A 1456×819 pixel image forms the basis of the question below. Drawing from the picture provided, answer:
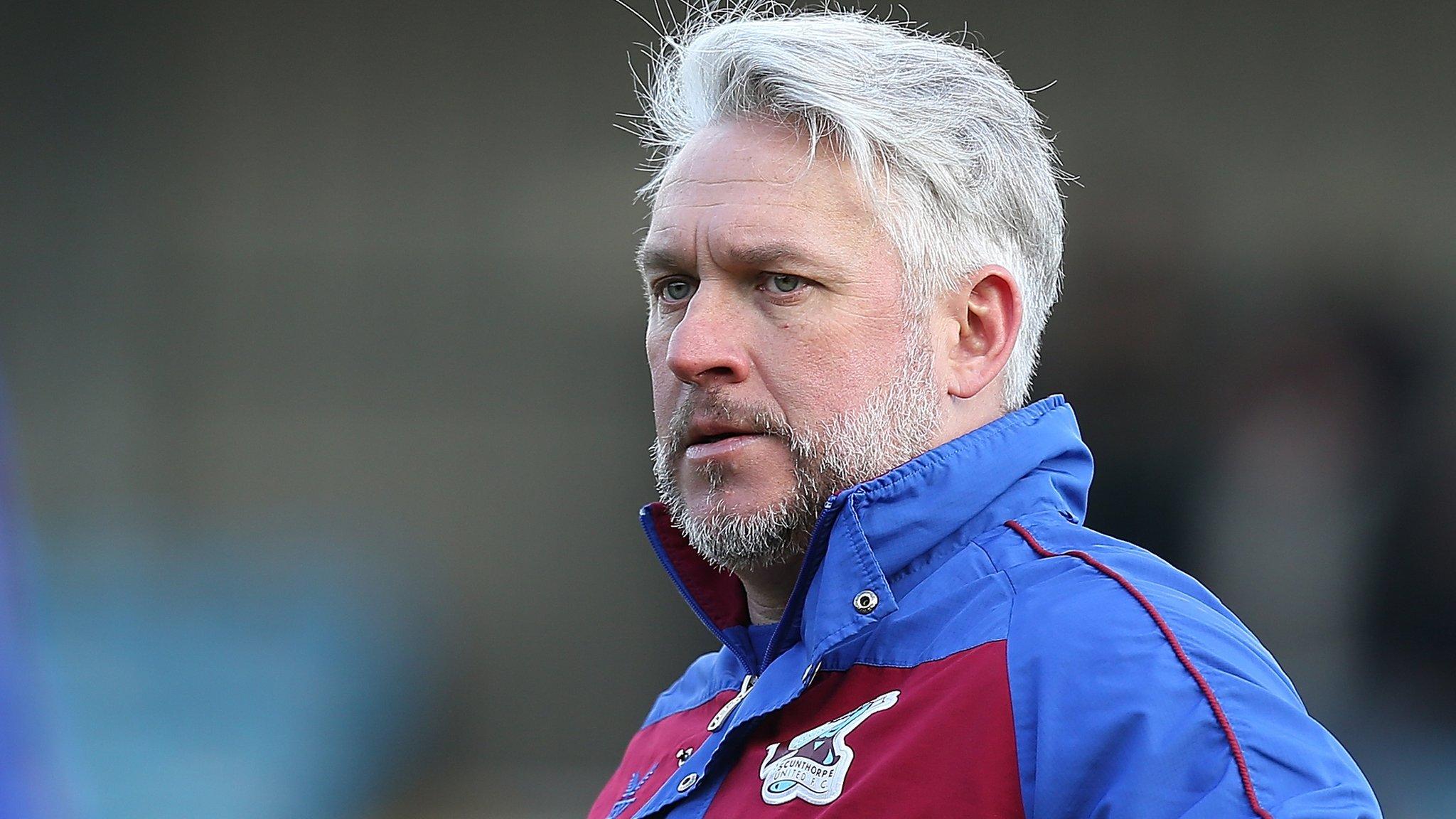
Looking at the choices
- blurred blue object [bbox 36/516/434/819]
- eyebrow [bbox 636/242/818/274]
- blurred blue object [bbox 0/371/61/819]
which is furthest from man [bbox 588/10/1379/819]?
blurred blue object [bbox 36/516/434/819]

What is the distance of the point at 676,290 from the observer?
1.60m

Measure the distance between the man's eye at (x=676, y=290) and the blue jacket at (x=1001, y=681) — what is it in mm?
340

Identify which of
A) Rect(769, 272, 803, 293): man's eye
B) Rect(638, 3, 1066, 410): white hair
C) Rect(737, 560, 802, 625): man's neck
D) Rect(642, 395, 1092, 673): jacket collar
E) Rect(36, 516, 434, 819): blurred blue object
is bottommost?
Rect(36, 516, 434, 819): blurred blue object

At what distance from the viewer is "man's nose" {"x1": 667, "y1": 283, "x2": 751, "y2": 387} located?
58.1 inches

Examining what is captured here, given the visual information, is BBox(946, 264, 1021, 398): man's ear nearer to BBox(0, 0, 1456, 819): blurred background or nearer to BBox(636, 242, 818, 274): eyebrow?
BBox(636, 242, 818, 274): eyebrow

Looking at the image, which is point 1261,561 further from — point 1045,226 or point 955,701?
point 955,701

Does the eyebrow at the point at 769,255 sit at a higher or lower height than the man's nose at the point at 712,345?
higher

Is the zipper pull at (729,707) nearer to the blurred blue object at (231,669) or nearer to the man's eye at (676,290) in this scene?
the man's eye at (676,290)

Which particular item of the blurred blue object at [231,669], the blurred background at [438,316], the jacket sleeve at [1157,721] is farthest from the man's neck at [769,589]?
the blurred blue object at [231,669]

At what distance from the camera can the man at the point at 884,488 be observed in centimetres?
113

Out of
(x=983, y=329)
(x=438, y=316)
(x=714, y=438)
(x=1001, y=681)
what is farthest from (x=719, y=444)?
(x=438, y=316)

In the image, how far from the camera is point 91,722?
4.44 meters

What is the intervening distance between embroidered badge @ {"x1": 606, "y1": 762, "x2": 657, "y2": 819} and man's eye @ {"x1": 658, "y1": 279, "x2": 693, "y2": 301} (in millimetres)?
550

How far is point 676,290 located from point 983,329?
34 cm
